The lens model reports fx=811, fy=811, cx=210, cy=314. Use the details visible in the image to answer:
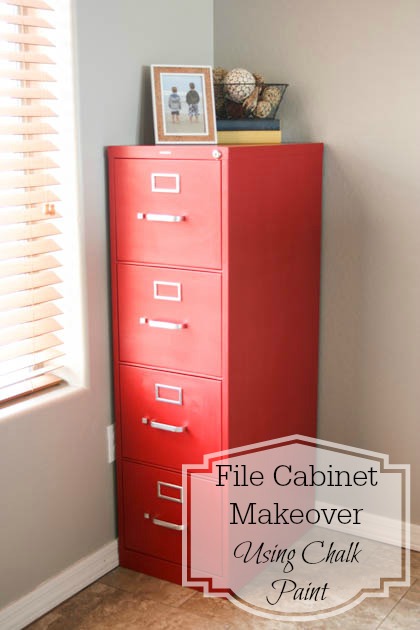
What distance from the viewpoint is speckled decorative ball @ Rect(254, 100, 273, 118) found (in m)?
2.48

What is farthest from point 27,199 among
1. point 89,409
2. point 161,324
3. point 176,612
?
point 176,612

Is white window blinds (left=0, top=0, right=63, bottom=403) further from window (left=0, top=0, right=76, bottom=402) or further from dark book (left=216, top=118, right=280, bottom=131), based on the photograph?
dark book (left=216, top=118, right=280, bottom=131)

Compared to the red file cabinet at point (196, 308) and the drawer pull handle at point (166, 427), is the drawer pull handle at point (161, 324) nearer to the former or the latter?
the red file cabinet at point (196, 308)

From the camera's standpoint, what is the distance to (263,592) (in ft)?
7.75

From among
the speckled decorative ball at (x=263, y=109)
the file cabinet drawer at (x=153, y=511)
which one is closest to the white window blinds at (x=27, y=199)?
the file cabinet drawer at (x=153, y=511)

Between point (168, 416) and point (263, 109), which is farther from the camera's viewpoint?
point (263, 109)

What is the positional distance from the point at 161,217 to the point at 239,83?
1.79ft

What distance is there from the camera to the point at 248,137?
8.01 ft

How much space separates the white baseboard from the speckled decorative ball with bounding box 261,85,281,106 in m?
1.45

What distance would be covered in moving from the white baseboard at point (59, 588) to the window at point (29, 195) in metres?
0.55

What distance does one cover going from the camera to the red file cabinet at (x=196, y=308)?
215 cm

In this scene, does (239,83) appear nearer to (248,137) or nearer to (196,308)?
(248,137)

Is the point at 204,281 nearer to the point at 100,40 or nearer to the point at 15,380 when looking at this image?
the point at 15,380

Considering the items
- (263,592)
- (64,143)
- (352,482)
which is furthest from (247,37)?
(263,592)
